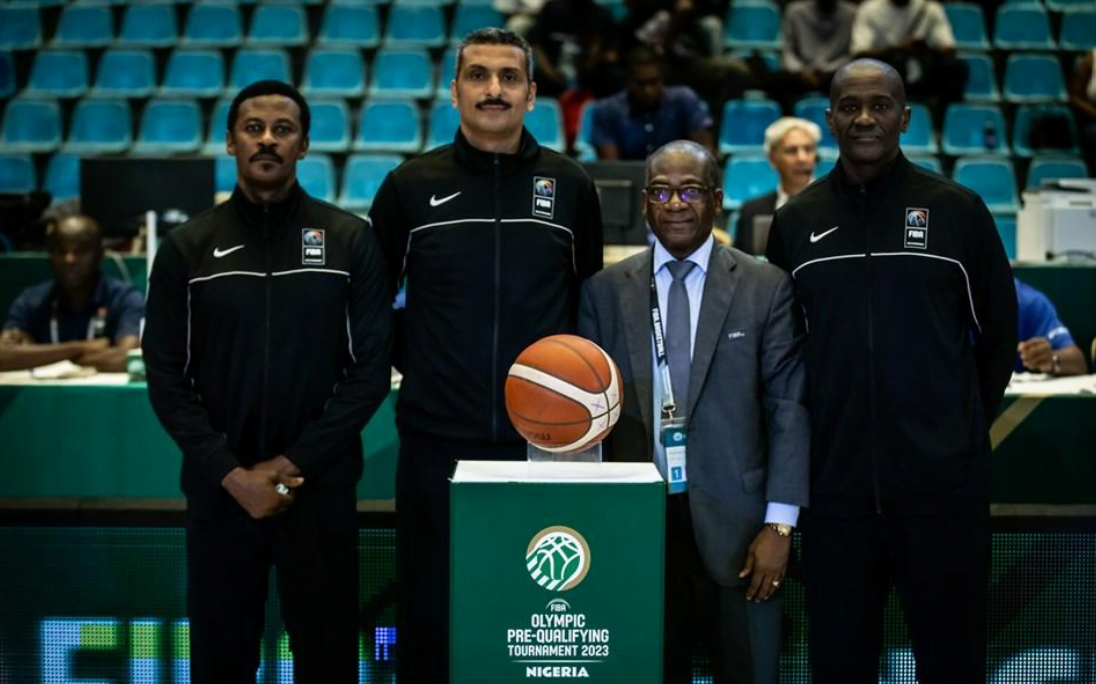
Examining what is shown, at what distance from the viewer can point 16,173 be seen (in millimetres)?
10164

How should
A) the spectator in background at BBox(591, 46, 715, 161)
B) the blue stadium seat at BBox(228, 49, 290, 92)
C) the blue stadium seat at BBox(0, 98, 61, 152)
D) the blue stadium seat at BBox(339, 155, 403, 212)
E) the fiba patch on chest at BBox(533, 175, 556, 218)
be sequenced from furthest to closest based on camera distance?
the blue stadium seat at BBox(228, 49, 290, 92) → the blue stadium seat at BBox(0, 98, 61, 152) → the blue stadium seat at BBox(339, 155, 403, 212) → the spectator in background at BBox(591, 46, 715, 161) → the fiba patch on chest at BBox(533, 175, 556, 218)

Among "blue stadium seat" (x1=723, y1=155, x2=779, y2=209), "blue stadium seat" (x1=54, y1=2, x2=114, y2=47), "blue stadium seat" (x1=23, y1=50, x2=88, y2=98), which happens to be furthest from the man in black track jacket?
"blue stadium seat" (x1=54, y1=2, x2=114, y2=47)

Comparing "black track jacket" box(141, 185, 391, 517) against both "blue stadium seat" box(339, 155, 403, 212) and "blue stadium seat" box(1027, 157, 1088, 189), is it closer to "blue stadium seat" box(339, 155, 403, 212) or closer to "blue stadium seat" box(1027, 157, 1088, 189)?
"blue stadium seat" box(339, 155, 403, 212)

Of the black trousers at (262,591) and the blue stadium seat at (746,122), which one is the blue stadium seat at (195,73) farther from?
the black trousers at (262,591)

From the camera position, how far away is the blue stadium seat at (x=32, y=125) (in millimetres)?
10555

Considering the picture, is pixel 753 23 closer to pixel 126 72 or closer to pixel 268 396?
pixel 126 72

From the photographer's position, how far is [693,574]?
3230 millimetres

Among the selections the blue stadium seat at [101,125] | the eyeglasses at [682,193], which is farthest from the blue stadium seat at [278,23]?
the eyeglasses at [682,193]

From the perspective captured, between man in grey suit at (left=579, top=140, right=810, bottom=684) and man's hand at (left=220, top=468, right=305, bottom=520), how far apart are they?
2.66 ft

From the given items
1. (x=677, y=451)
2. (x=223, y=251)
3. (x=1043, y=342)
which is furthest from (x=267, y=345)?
(x=1043, y=342)

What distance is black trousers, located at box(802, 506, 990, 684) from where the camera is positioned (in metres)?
3.18

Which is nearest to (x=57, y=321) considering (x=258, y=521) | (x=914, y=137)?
(x=258, y=521)

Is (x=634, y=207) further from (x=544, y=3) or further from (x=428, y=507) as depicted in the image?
(x=544, y=3)

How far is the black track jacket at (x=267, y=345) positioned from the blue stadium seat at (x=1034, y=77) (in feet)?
28.3
